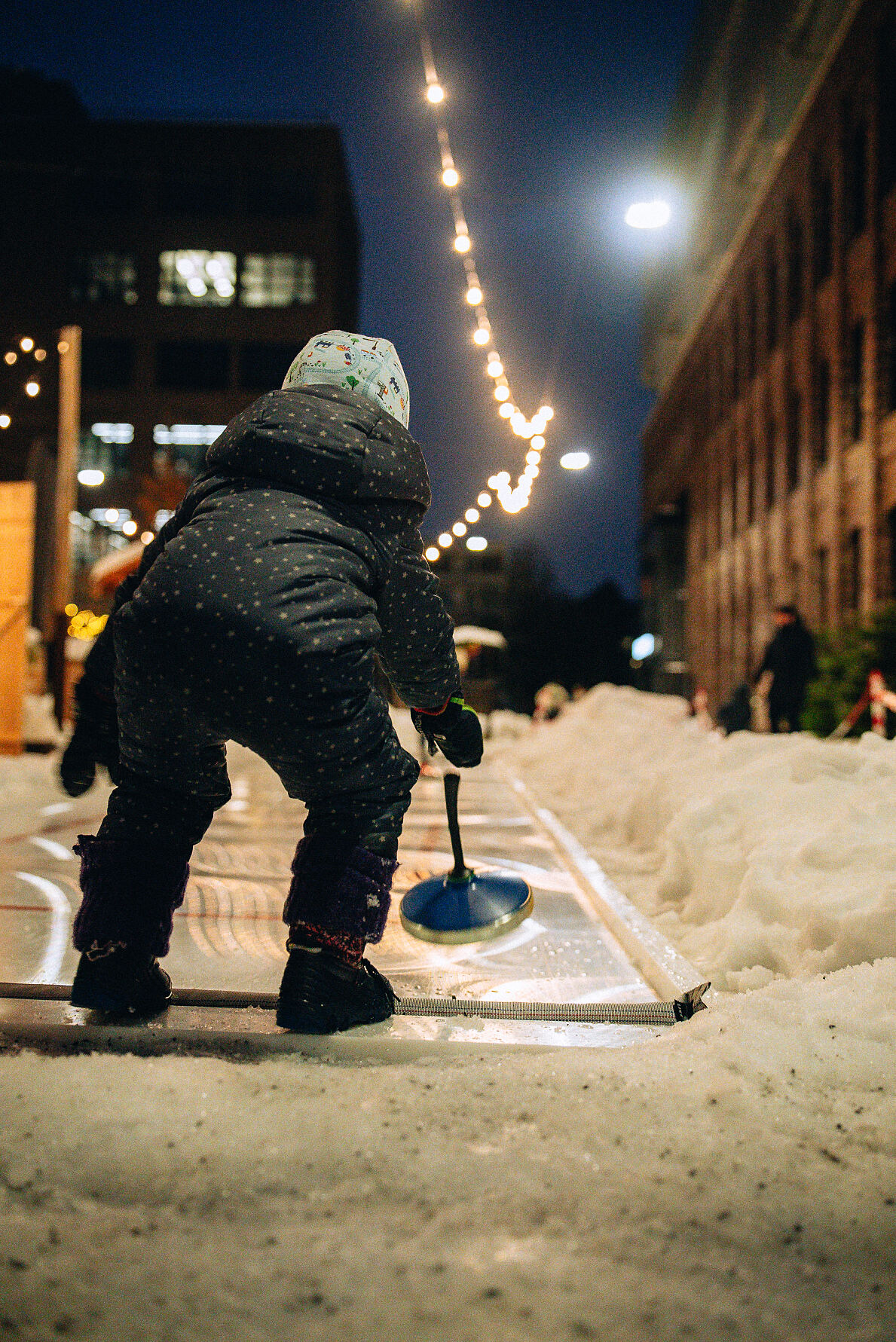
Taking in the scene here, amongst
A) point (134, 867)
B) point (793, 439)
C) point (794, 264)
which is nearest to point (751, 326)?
point (794, 264)

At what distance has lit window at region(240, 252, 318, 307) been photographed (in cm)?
3928

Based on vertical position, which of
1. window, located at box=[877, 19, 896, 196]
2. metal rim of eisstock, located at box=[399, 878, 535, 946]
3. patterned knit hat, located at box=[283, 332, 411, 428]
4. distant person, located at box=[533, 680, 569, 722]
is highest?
window, located at box=[877, 19, 896, 196]

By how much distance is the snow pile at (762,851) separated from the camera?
95.2 inches

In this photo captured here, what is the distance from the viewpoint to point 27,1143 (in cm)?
143

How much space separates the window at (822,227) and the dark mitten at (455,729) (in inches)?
823

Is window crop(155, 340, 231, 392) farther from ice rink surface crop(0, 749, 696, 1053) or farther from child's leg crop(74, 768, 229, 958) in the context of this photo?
child's leg crop(74, 768, 229, 958)

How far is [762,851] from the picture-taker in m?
2.93

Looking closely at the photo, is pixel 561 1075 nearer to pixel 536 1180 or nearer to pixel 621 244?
pixel 536 1180

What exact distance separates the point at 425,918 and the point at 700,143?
1496 inches

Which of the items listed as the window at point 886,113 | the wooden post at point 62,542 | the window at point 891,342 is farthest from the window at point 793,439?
the wooden post at point 62,542

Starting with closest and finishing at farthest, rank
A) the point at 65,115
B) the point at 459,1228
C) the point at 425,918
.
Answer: the point at 459,1228 < the point at 425,918 < the point at 65,115

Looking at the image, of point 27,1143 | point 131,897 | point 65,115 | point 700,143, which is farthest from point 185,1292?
point 700,143

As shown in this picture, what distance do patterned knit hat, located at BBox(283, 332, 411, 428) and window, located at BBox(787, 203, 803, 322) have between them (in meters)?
22.3

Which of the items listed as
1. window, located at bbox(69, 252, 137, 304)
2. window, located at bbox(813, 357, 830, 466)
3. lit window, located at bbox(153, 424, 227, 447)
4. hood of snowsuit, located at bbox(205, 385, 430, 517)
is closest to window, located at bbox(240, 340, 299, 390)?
lit window, located at bbox(153, 424, 227, 447)
